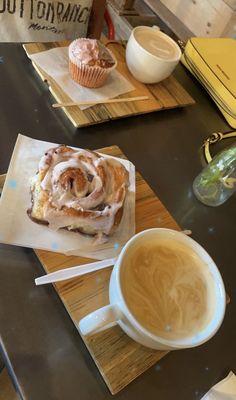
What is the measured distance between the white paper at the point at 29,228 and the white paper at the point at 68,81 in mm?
226

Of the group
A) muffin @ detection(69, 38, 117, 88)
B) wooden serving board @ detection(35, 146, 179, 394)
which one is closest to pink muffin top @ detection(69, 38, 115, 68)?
muffin @ detection(69, 38, 117, 88)

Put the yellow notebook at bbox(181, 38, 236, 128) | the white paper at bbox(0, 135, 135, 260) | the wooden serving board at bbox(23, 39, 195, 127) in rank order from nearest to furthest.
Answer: the white paper at bbox(0, 135, 135, 260)
the wooden serving board at bbox(23, 39, 195, 127)
the yellow notebook at bbox(181, 38, 236, 128)

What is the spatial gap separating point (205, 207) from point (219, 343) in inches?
10.9

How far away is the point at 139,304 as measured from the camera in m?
0.46

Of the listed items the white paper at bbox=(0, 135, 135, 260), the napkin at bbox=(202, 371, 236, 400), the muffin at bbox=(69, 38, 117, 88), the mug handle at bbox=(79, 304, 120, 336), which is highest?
the muffin at bbox=(69, 38, 117, 88)

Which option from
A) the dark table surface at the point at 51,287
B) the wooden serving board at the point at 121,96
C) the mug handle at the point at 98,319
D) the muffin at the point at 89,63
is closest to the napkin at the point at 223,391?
the dark table surface at the point at 51,287

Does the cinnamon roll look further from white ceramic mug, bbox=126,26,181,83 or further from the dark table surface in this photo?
white ceramic mug, bbox=126,26,181,83

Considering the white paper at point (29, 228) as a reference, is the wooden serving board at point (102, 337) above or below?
below

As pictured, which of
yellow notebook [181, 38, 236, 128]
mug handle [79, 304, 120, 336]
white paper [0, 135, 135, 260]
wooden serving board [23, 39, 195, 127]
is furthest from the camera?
yellow notebook [181, 38, 236, 128]

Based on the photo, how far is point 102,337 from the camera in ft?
1.58

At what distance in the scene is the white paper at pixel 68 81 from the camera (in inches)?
30.6

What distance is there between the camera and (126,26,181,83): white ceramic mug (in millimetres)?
840

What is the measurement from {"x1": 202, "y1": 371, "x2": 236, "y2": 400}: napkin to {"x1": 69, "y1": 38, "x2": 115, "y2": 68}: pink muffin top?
64 cm

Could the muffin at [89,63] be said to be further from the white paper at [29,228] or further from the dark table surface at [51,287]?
the white paper at [29,228]
